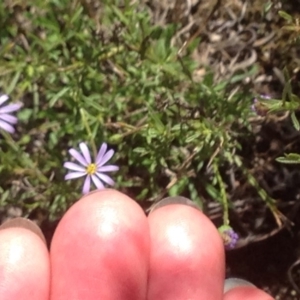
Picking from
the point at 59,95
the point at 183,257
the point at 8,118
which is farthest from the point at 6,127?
the point at 183,257

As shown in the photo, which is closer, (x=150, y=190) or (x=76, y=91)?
(x=76, y=91)

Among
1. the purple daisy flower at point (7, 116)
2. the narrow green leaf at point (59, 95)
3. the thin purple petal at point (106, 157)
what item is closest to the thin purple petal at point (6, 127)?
the purple daisy flower at point (7, 116)

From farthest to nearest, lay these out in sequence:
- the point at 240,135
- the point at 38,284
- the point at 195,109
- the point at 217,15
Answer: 1. the point at 217,15
2. the point at 240,135
3. the point at 195,109
4. the point at 38,284

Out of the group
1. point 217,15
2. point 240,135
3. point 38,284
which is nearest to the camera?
point 38,284

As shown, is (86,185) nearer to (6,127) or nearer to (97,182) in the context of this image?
(97,182)

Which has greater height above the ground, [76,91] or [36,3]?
[36,3]

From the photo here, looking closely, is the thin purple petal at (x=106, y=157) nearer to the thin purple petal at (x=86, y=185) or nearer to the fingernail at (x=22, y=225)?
the thin purple petal at (x=86, y=185)

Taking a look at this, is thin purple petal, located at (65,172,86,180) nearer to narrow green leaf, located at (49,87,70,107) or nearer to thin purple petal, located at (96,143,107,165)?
thin purple petal, located at (96,143,107,165)

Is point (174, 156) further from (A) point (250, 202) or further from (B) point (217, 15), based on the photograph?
(B) point (217, 15)

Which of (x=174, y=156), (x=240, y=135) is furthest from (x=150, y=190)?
(x=240, y=135)

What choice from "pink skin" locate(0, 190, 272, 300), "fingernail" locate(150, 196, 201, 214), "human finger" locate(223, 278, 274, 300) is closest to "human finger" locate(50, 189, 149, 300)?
"pink skin" locate(0, 190, 272, 300)
